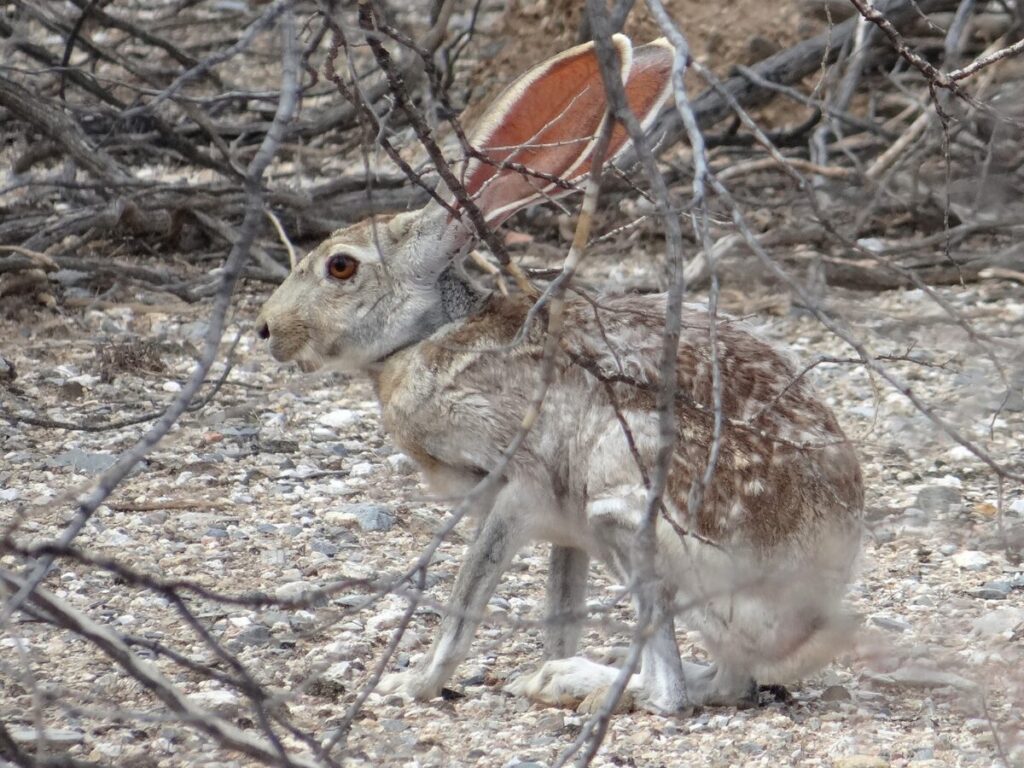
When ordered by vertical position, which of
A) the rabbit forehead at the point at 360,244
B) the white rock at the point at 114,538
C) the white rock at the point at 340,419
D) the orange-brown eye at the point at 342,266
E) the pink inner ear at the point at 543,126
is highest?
the pink inner ear at the point at 543,126

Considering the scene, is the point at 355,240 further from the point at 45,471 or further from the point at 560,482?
the point at 45,471

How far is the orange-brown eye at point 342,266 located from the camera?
203 inches

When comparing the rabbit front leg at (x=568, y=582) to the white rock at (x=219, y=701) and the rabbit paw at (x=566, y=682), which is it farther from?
the white rock at (x=219, y=701)

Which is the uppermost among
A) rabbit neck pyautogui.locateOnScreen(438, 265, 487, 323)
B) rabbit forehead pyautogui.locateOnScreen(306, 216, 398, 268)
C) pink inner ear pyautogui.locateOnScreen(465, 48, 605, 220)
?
pink inner ear pyautogui.locateOnScreen(465, 48, 605, 220)

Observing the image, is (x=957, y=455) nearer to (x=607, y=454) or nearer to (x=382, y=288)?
(x=607, y=454)

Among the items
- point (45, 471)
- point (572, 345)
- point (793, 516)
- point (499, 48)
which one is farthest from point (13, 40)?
point (499, 48)

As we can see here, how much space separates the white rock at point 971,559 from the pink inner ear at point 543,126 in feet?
7.24

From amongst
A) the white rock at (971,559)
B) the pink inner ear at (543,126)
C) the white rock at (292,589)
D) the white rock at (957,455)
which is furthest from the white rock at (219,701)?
the white rock at (957,455)

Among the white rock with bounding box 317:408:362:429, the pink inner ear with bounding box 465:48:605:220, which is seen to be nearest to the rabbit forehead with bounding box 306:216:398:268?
the pink inner ear with bounding box 465:48:605:220

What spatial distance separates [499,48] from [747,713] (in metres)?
7.58

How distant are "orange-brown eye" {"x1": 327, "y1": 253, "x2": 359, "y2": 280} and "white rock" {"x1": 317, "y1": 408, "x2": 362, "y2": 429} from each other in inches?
80.3

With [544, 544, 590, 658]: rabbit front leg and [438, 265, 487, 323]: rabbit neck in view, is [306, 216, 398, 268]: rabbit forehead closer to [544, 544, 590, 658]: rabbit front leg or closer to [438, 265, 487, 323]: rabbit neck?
[438, 265, 487, 323]: rabbit neck

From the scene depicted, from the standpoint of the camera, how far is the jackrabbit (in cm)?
432

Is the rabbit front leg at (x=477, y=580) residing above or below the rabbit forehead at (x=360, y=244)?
below
